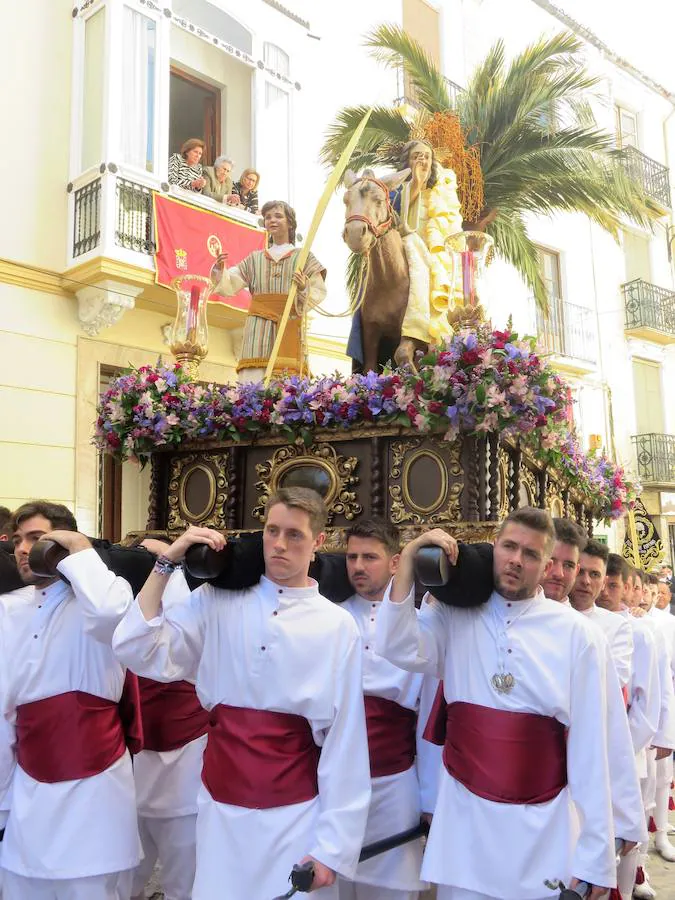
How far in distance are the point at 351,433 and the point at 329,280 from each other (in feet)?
28.5

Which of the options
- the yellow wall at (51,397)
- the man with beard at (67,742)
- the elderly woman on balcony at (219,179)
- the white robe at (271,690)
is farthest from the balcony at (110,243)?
the white robe at (271,690)

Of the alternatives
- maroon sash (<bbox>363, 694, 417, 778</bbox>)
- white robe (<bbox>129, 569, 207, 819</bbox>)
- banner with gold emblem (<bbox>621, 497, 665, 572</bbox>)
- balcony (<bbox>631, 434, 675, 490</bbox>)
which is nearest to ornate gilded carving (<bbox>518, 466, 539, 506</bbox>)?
maroon sash (<bbox>363, 694, 417, 778</bbox>)

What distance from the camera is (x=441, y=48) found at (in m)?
16.4

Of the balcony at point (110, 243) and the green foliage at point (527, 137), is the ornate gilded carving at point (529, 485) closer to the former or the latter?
the green foliage at point (527, 137)

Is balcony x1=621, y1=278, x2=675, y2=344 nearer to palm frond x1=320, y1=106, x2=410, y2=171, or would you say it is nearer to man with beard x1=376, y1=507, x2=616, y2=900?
palm frond x1=320, y1=106, x2=410, y2=171

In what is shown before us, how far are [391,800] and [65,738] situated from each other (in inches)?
50.0

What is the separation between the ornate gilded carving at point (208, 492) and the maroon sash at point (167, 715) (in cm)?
161

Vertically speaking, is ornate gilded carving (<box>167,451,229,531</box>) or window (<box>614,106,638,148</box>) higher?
window (<box>614,106,638,148</box>)

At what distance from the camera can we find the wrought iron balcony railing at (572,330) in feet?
58.8

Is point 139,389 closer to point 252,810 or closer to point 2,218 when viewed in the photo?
point 252,810

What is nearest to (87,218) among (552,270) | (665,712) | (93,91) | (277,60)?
(93,91)

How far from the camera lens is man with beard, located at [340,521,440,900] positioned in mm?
3369

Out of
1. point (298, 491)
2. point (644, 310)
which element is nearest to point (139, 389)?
point (298, 491)

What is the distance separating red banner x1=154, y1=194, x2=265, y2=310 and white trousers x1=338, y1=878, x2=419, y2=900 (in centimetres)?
737
